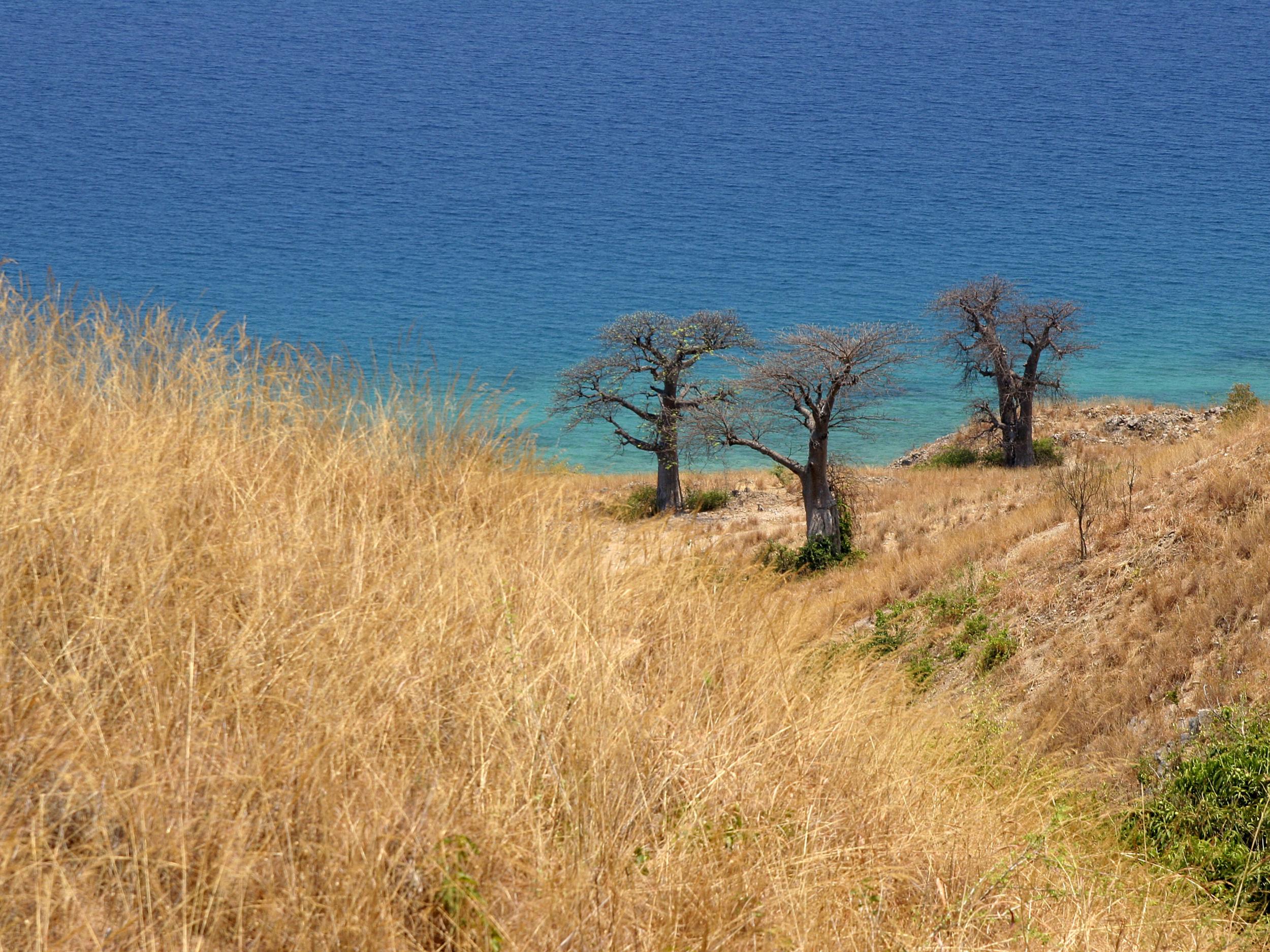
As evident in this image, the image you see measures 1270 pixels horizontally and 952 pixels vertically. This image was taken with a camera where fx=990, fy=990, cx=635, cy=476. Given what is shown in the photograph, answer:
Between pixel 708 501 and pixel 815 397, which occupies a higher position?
pixel 815 397

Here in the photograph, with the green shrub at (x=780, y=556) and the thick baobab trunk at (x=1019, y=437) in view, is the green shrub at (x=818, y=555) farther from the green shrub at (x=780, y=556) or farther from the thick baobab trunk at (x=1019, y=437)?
the thick baobab trunk at (x=1019, y=437)

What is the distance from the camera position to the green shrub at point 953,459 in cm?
3438

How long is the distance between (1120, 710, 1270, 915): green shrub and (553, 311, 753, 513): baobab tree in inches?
872

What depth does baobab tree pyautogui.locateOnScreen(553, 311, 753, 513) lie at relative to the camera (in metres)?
30.0

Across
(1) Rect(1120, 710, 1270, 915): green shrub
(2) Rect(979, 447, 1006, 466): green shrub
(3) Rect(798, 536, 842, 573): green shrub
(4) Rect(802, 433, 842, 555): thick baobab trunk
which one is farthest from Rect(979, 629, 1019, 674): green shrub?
(2) Rect(979, 447, 1006, 466): green shrub

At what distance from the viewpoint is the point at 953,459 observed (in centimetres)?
3506

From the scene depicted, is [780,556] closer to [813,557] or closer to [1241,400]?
[813,557]

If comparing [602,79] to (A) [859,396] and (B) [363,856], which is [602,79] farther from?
(B) [363,856]

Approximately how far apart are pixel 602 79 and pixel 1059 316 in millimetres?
87437

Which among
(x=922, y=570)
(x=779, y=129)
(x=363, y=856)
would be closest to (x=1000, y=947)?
(x=363, y=856)

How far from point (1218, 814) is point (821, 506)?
47.8ft

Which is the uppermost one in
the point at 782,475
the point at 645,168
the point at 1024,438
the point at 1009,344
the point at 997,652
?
the point at 645,168

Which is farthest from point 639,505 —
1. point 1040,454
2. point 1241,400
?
point 1241,400

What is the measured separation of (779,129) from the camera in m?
102
